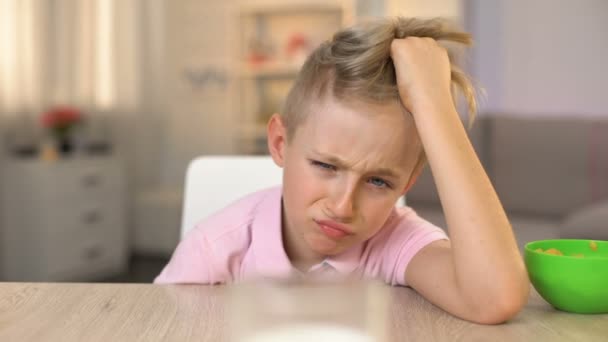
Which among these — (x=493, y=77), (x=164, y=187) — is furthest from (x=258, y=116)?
(x=493, y=77)

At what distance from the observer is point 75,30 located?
4.15m

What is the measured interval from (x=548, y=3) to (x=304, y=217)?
11.1 ft

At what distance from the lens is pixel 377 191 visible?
83cm

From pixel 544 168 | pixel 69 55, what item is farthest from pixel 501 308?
pixel 69 55

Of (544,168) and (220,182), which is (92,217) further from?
(220,182)

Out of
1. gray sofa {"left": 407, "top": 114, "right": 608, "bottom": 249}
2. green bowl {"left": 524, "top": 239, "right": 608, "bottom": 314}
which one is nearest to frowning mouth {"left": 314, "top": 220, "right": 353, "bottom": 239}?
green bowl {"left": 524, "top": 239, "right": 608, "bottom": 314}

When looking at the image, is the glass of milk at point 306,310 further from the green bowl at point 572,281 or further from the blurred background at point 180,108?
the blurred background at point 180,108

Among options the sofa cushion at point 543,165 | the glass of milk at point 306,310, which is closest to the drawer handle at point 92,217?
the sofa cushion at point 543,165

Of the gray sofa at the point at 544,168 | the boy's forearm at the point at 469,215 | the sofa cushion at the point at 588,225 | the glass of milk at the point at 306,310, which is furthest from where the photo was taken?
the gray sofa at the point at 544,168

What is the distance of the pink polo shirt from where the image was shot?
914 mm

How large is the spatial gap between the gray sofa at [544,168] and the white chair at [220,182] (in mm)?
2014

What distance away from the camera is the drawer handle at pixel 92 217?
12.6ft

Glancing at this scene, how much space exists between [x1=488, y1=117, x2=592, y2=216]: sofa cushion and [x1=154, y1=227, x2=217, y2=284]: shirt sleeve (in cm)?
263

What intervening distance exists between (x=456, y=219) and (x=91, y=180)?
3.36 metres
